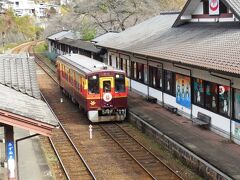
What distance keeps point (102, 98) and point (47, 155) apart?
16.5ft

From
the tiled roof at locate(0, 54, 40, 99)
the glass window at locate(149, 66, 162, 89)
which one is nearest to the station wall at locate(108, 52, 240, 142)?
the glass window at locate(149, 66, 162, 89)

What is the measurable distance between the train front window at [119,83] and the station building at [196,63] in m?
1.67

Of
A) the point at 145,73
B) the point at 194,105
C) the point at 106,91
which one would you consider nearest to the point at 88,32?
the point at 145,73

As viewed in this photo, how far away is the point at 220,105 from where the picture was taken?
17000 millimetres

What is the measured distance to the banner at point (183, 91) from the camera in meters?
19.8

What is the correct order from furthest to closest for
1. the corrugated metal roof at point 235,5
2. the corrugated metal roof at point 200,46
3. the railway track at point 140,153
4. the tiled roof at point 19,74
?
the corrugated metal roof at point 235,5
the corrugated metal roof at point 200,46
the railway track at point 140,153
the tiled roof at point 19,74

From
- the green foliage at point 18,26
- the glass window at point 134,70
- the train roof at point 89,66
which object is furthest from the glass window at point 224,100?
the green foliage at point 18,26

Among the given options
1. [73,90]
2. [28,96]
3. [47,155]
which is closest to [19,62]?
[28,96]

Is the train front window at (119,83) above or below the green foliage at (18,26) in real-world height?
below

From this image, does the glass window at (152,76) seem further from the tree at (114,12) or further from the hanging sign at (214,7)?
the tree at (114,12)

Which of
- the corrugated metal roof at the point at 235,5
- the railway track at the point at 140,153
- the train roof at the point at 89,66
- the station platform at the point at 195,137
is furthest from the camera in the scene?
the train roof at the point at 89,66

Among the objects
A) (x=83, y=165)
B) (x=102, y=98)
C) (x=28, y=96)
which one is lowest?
(x=83, y=165)

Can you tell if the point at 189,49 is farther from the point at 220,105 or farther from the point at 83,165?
the point at 83,165

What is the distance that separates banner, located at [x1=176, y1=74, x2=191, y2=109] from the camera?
19.8 metres
